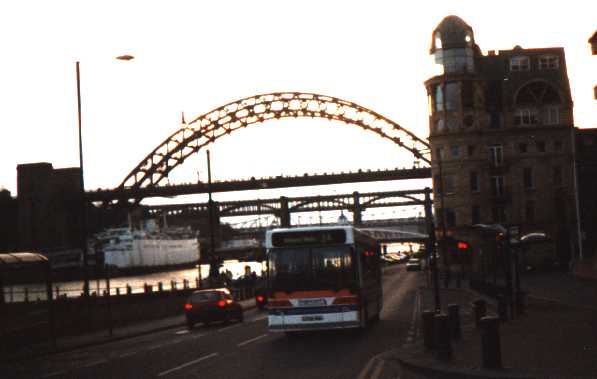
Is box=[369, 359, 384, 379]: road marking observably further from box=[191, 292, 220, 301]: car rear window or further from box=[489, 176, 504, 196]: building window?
box=[489, 176, 504, 196]: building window

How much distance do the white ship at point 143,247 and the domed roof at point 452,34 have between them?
213ft

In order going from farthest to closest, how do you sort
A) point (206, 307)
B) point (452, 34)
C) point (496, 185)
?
1. point (496, 185)
2. point (452, 34)
3. point (206, 307)

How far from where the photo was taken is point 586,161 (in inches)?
4198

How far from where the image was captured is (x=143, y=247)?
161500 mm

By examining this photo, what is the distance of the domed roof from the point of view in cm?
10069

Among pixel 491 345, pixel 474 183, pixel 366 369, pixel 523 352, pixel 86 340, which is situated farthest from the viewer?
pixel 474 183

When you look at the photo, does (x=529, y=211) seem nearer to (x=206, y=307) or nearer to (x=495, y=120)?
(x=495, y=120)

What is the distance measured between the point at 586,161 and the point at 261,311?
60203 millimetres

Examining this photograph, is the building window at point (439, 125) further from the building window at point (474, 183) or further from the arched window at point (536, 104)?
the arched window at point (536, 104)

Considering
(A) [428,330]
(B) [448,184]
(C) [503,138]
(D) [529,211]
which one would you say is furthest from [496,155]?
(A) [428,330]

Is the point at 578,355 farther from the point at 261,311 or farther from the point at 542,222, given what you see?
the point at 542,222

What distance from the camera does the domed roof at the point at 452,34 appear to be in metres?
101

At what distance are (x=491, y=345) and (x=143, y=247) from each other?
482 feet

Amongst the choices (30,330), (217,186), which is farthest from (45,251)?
(30,330)
